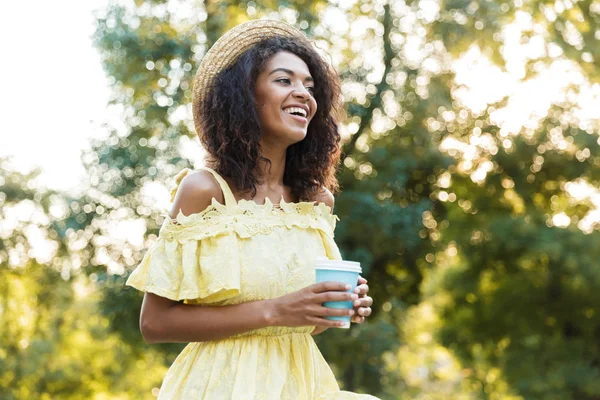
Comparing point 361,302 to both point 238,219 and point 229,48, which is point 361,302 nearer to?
point 238,219

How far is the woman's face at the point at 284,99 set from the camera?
2709mm

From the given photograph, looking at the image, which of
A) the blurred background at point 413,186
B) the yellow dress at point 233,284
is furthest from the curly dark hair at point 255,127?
the blurred background at point 413,186

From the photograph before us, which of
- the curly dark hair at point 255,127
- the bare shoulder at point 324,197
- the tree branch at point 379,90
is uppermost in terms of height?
the tree branch at point 379,90

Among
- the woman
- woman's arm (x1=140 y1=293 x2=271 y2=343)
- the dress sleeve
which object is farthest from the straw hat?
woman's arm (x1=140 y1=293 x2=271 y2=343)

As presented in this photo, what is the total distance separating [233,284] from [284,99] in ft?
2.14

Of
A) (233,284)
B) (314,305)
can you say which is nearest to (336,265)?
(314,305)

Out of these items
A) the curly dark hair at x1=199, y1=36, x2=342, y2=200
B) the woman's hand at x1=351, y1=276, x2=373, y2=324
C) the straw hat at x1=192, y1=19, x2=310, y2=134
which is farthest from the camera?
the straw hat at x1=192, y1=19, x2=310, y2=134

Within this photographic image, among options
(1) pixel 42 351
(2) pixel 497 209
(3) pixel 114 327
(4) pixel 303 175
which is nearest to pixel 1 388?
(1) pixel 42 351

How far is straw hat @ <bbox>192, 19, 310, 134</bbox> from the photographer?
2838mm

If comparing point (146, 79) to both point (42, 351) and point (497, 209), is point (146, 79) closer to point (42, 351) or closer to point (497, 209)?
point (497, 209)

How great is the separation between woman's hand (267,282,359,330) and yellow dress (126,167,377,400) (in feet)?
0.64

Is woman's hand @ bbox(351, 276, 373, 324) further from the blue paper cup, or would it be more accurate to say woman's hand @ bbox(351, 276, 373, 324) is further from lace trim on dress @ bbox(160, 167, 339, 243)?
lace trim on dress @ bbox(160, 167, 339, 243)

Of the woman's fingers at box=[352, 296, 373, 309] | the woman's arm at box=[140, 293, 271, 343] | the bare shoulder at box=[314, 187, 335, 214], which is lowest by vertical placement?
the woman's arm at box=[140, 293, 271, 343]

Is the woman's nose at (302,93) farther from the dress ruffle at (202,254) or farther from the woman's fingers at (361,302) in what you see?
the woman's fingers at (361,302)
